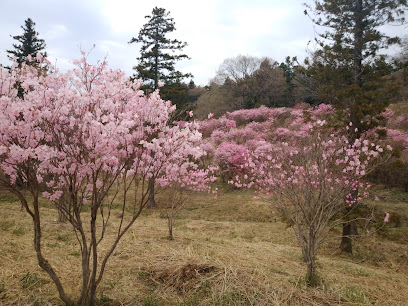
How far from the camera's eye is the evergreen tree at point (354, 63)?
8094 mm

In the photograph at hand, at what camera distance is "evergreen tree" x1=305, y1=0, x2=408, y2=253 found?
26.6ft

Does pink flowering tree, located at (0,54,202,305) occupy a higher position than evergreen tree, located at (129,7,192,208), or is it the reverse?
evergreen tree, located at (129,7,192,208)

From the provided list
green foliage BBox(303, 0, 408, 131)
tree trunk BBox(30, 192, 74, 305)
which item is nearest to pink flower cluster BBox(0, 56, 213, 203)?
tree trunk BBox(30, 192, 74, 305)

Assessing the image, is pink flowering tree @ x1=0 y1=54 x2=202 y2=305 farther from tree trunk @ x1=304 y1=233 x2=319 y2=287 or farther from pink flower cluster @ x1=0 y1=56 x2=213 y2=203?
tree trunk @ x1=304 y1=233 x2=319 y2=287

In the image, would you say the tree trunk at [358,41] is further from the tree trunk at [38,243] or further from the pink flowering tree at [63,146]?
the tree trunk at [38,243]

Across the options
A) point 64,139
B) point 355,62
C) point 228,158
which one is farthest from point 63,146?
point 228,158

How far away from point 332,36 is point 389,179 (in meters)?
9.56

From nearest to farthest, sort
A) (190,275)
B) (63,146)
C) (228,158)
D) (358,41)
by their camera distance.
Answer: (63,146)
(190,275)
(358,41)
(228,158)

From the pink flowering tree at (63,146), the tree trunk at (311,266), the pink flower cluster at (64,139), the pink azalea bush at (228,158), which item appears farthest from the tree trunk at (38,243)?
the pink azalea bush at (228,158)

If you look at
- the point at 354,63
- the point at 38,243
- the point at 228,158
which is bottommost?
the point at 38,243

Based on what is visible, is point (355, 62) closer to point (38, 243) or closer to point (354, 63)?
point (354, 63)

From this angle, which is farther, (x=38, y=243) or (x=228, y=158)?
(x=228, y=158)

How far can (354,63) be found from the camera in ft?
28.7

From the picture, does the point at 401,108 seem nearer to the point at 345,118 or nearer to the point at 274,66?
the point at 274,66
